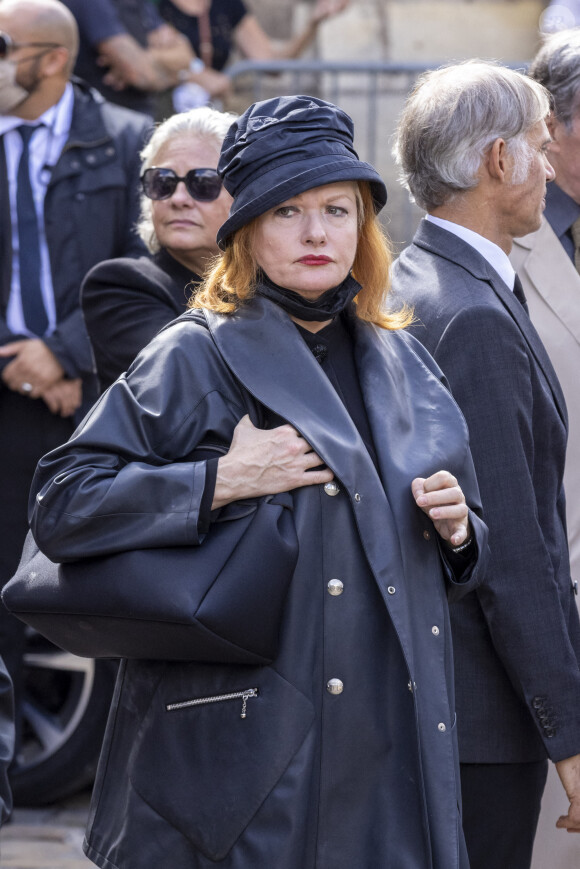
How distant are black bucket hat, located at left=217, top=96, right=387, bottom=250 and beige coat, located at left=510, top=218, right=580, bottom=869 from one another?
3.22ft

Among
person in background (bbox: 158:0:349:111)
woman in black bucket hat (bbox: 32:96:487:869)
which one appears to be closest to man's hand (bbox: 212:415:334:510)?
woman in black bucket hat (bbox: 32:96:487:869)

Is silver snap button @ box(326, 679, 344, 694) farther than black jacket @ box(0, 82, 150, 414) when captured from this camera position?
No

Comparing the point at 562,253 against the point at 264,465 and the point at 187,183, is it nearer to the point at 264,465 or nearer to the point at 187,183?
the point at 187,183

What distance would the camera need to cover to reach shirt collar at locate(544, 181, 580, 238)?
11.2 ft

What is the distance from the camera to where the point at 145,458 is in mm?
2203

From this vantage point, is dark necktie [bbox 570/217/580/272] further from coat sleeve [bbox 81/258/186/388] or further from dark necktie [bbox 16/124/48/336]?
dark necktie [bbox 16/124/48/336]

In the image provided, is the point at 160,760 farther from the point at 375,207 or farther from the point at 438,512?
the point at 375,207

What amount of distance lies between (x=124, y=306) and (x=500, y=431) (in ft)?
3.99

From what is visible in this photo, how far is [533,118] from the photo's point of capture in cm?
284

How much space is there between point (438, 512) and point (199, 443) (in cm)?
43

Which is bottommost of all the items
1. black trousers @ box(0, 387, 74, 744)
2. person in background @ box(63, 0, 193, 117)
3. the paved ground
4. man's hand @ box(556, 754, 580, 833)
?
the paved ground

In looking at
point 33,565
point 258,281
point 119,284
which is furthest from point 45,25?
point 33,565

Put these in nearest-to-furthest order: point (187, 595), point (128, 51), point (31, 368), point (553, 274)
Result: point (187, 595), point (553, 274), point (31, 368), point (128, 51)

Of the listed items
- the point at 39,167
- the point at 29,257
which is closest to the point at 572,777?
the point at 29,257
